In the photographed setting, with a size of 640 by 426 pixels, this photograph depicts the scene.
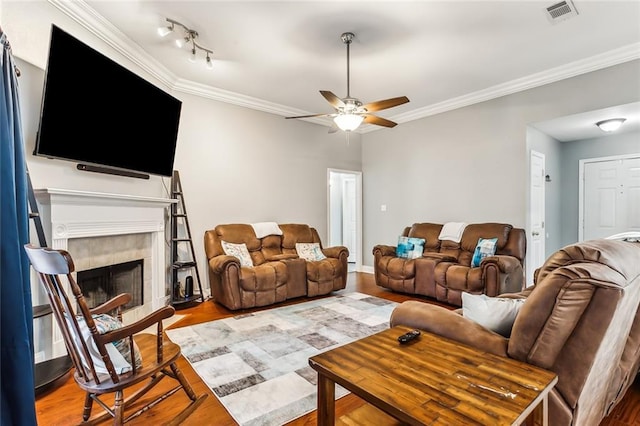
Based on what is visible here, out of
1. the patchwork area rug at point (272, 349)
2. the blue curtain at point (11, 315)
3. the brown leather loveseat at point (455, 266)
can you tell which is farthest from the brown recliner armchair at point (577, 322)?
the brown leather loveseat at point (455, 266)

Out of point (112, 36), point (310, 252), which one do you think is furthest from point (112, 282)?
point (310, 252)

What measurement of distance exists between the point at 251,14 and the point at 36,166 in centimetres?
209

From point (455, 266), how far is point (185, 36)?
12.9 feet

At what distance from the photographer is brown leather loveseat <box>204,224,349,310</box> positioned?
3781mm

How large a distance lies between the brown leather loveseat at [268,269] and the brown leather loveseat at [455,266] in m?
0.77

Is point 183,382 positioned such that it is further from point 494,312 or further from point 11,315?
point 494,312

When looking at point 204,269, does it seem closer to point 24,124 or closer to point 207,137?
point 207,137

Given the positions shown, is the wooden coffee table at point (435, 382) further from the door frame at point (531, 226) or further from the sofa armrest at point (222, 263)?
the door frame at point (531, 226)

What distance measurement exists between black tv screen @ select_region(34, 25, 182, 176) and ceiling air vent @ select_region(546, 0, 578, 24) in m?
3.67

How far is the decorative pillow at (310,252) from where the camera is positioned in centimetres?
479

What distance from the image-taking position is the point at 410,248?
4.86 metres

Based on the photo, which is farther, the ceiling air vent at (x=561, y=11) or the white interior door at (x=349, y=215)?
the white interior door at (x=349, y=215)

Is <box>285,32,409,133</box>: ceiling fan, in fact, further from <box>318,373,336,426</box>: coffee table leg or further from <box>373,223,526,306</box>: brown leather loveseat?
<box>318,373,336,426</box>: coffee table leg

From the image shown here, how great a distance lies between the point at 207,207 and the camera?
4.55 metres
